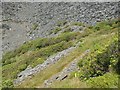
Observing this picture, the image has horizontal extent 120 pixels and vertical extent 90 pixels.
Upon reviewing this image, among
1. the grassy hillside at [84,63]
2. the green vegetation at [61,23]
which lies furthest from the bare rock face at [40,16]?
the grassy hillside at [84,63]

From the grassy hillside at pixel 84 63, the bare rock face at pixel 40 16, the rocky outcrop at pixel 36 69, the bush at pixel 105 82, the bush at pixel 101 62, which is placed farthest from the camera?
the bare rock face at pixel 40 16

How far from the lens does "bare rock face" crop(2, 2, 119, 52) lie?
6575cm

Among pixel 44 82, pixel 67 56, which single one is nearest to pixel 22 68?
pixel 67 56

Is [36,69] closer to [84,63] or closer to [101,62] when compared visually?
[84,63]

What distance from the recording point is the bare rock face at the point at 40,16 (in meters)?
65.8

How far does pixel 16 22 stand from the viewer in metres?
84.2

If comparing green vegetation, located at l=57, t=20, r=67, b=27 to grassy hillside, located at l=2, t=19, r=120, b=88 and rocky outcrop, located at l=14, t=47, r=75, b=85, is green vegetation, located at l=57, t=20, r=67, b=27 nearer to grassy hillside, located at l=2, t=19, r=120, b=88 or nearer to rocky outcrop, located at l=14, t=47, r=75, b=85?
grassy hillside, located at l=2, t=19, r=120, b=88

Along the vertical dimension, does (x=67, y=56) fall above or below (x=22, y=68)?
above

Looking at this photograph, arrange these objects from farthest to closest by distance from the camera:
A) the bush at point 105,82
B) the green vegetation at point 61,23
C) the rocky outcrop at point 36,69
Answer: the green vegetation at point 61,23 → the rocky outcrop at point 36,69 → the bush at point 105,82

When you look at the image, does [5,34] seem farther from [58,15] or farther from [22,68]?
[22,68]

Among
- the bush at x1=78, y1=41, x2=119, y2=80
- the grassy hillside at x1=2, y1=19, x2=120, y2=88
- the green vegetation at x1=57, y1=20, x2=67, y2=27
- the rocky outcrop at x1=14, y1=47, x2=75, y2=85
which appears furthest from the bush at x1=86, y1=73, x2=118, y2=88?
the green vegetation at x1=57, y1=20, x2=67, y2=27

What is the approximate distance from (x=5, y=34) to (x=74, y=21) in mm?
18159

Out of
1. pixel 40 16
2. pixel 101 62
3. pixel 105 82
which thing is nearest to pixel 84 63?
pixel 101 62

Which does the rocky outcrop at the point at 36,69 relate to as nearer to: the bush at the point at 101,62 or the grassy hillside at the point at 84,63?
the grassy hillside at the point at 84,63
